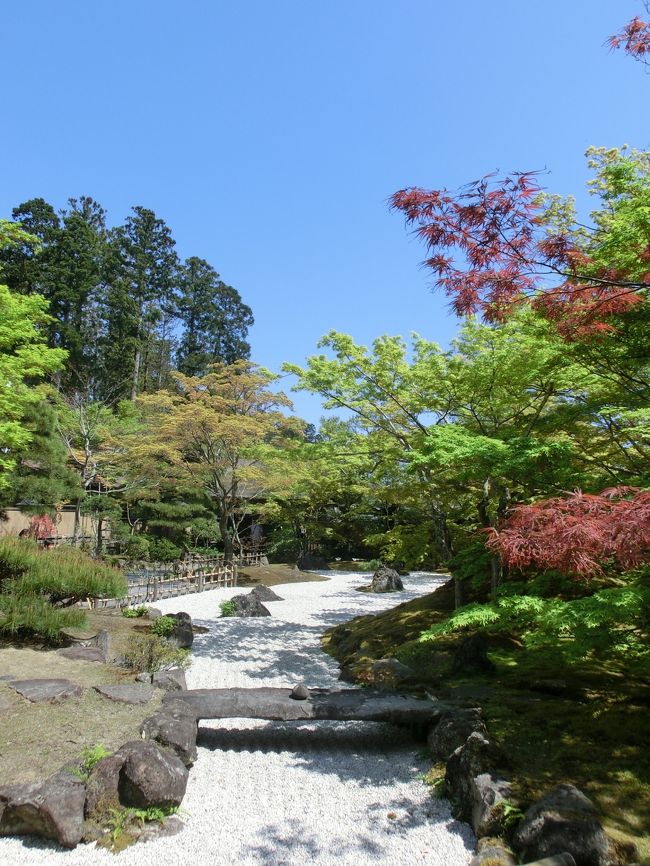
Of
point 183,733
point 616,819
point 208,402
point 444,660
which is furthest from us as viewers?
point 208,402

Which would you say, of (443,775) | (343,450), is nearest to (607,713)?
(443,775)

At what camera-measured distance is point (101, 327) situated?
125ft

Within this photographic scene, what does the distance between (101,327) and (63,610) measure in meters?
33.7

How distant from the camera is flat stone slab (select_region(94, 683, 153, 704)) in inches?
227

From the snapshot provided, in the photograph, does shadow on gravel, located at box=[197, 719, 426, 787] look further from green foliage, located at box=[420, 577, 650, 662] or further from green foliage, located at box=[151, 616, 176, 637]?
green foliage, located at box=[151, 616, 176, 637]

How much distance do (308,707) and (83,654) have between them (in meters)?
3.47

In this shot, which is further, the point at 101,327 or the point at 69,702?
the point at 101,327

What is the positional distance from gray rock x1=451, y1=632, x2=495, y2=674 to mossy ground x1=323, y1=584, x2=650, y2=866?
0.13 m

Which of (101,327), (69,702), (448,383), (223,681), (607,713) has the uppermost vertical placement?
(101,327)

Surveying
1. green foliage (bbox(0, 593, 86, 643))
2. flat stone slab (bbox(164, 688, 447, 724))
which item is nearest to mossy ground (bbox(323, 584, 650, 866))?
flat stone slab (bbox(164, 688, 447, 724))

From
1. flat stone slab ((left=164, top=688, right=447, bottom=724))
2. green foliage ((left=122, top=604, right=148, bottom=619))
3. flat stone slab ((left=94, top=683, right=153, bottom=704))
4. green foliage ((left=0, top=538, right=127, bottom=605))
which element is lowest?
green foliage ((left=122, top=604, right=148, bottom=619))

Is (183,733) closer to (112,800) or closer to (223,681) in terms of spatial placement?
(112,800)

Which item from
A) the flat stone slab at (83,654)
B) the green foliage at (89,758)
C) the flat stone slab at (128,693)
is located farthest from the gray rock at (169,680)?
the green foliage at (89,758)

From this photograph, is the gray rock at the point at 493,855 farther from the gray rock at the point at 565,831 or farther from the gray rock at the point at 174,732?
the gray rock at the point at 174,732
